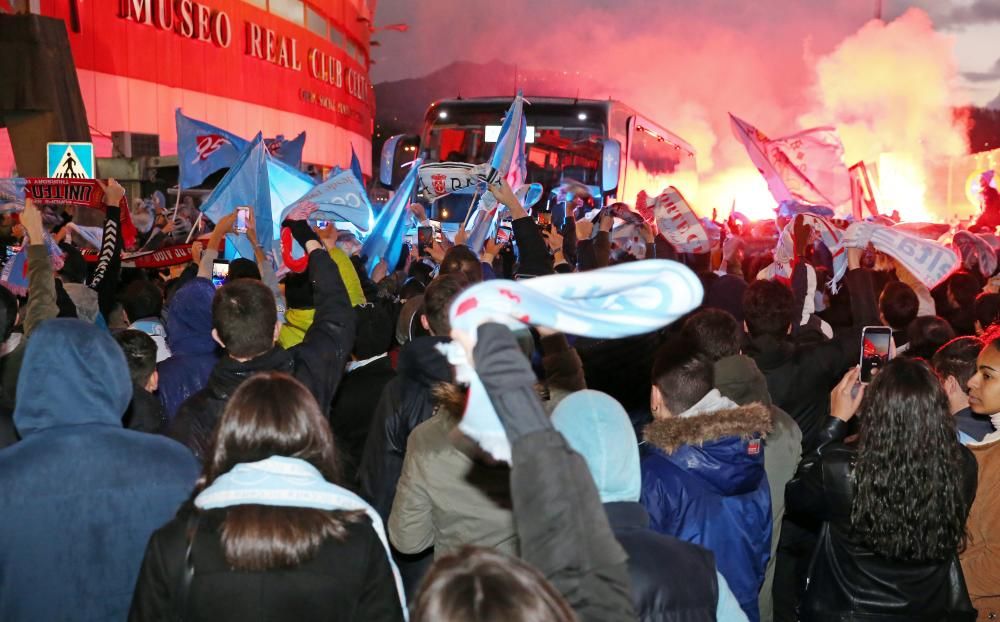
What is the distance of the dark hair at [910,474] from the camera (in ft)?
11.7

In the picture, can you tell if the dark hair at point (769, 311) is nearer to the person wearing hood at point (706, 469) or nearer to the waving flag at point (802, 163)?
the person wearing hood at point (706, 469)

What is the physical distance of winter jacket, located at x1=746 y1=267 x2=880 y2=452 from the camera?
5723mm

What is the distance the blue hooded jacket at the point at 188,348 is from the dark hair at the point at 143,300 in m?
1.98

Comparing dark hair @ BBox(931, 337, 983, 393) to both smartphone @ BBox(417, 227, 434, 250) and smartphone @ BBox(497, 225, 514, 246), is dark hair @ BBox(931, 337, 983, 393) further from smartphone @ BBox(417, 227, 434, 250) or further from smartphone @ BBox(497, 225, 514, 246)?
smartphone @ BBox(497, 225, 514, 246)

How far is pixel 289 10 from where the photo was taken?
130 feet

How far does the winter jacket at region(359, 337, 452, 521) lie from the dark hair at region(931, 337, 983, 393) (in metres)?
2.38

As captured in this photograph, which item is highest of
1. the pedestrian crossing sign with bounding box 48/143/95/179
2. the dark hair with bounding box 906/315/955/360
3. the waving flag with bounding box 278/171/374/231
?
the pedestrian crossing sign with bounding box 48/143/95/179

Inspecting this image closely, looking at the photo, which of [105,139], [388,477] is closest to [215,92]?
[105,139]

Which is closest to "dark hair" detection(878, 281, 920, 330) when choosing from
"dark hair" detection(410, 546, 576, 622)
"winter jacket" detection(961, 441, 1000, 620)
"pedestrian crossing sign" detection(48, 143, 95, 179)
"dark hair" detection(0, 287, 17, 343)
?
"winter jacket" detection(961, 441, 1000, 620)

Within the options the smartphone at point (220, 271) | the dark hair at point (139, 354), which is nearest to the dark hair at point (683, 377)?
the dark hair at point (139, 354)

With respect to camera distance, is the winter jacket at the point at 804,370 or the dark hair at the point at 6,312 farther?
the winter jacket at the point at 804,370

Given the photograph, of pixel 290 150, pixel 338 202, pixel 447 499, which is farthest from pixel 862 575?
pixel 290 150

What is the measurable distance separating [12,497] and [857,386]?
3.10 meters

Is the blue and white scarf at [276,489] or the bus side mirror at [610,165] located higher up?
the bus side mirror at [610,165]
